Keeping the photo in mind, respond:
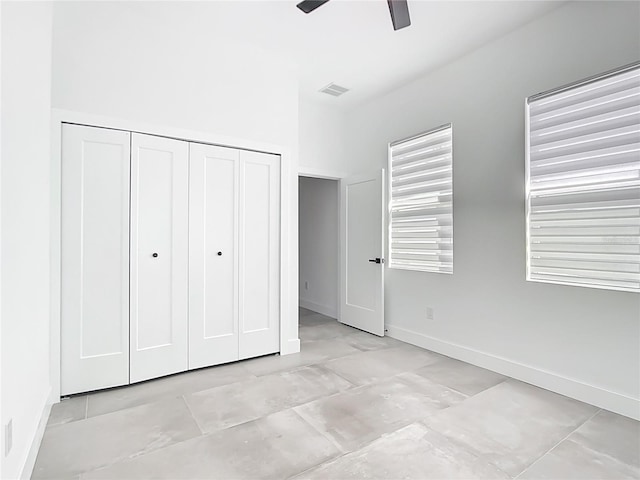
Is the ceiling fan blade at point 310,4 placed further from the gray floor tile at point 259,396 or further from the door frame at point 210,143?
the gray floor tile at point 259,396

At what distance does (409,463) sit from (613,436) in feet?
4.47

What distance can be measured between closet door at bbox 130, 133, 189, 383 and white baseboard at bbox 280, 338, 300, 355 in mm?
983

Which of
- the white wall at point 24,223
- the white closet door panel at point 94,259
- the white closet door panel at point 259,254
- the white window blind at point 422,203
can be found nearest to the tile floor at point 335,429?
the white closet door panel at point 94,259

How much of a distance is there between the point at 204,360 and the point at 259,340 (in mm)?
559

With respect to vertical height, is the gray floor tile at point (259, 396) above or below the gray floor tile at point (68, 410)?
above

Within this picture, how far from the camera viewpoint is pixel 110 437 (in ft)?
7.03

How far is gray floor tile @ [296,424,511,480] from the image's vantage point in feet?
5.92

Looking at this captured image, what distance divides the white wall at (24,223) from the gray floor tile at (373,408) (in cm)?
155

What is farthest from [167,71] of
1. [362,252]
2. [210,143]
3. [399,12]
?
[362,252]

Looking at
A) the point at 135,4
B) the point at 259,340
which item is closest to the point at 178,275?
the point at 259,340

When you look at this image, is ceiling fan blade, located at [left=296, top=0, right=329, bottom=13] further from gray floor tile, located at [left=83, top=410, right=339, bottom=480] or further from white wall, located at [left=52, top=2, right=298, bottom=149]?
gray floor tile, located at [left=83, top=410, right=339, bottom=480]

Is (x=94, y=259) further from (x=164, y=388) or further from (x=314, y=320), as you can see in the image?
(x=314, y=320)

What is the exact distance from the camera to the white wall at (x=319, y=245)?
5.46 m

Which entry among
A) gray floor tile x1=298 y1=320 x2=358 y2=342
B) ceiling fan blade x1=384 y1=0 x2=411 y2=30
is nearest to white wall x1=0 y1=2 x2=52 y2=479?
ceiling fan blade x1=384 y1=0 x2=411 y2=30
